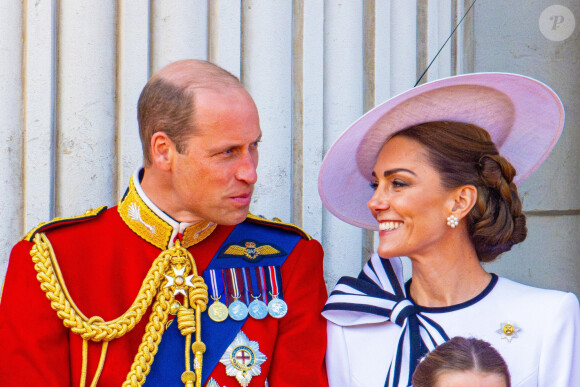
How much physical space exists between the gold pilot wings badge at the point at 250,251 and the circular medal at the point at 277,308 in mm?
161

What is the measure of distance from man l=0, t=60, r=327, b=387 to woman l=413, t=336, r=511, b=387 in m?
0.41

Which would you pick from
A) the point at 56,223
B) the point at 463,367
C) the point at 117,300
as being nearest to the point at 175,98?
the point at 56,223

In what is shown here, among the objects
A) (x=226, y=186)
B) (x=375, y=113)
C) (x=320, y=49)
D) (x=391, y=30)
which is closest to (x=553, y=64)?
(x=391, y=30)

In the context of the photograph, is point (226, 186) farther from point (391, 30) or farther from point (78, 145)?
point (391, 30)

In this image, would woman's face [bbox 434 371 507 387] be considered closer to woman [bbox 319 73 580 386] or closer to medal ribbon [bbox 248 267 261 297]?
woman [bbox 319 73 580 386]

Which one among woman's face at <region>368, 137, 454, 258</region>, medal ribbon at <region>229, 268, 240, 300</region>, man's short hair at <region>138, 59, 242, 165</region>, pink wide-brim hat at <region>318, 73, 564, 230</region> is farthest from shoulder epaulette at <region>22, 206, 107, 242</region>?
woman's face at <region>368, 137, 454, 258</region>

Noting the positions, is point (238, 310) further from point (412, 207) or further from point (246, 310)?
point (412, 207)

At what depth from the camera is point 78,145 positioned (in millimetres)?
3180

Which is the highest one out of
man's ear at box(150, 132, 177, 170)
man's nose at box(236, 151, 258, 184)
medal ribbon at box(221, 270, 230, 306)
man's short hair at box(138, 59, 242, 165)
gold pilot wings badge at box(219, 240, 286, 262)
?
man's short hair at box(138, 59, 242, 165)

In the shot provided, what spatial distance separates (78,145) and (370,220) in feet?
3.62

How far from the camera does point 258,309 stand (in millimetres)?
2629

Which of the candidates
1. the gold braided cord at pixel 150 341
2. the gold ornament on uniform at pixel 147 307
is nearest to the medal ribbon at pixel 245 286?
the gold ornament on uniform at pixel 147 307

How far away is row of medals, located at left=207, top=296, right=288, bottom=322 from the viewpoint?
8.53 feet

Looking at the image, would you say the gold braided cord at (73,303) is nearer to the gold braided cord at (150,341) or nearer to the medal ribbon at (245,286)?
the gold braided cord at (150,341)
